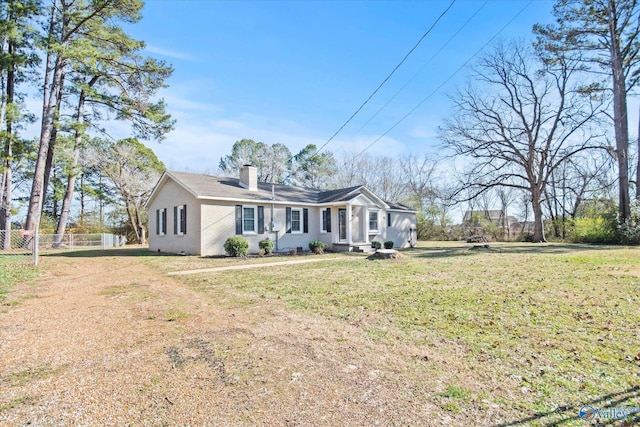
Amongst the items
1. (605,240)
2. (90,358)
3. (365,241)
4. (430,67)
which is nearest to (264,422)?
(90,358)

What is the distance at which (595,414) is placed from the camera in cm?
253

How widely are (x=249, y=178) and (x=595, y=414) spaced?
17038 mm

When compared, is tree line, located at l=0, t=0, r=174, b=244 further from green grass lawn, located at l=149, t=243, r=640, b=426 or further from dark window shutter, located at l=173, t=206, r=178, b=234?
green grass lawn, located at l=149, t=243, r=640, b=426

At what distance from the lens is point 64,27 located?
58.3 ft

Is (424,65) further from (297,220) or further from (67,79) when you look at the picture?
(67,79)

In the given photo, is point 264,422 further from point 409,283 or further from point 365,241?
point 365,241

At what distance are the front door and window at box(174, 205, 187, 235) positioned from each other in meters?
8.21

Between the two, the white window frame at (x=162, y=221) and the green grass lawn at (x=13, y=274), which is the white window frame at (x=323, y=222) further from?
the green grass lawn at (x=13, y=274)

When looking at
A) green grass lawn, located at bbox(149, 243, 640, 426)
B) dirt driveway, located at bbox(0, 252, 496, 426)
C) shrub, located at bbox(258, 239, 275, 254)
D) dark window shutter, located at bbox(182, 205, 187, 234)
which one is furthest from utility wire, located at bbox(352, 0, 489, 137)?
dirt driveway, located at bbox(0, 252, 496, 426)

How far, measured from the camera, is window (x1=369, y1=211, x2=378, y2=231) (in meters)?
20.2

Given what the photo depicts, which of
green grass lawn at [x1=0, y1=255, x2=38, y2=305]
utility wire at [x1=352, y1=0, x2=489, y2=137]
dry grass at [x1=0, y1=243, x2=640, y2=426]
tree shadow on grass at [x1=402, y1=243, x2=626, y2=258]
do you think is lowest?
dry grass at [x1=0, y1=243, x2=640, y2=426]

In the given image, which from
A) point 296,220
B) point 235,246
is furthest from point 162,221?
point 296,220

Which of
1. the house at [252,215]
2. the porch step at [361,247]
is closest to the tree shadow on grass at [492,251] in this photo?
the porch step at [361,247]

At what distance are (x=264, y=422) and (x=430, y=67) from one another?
13052mm
